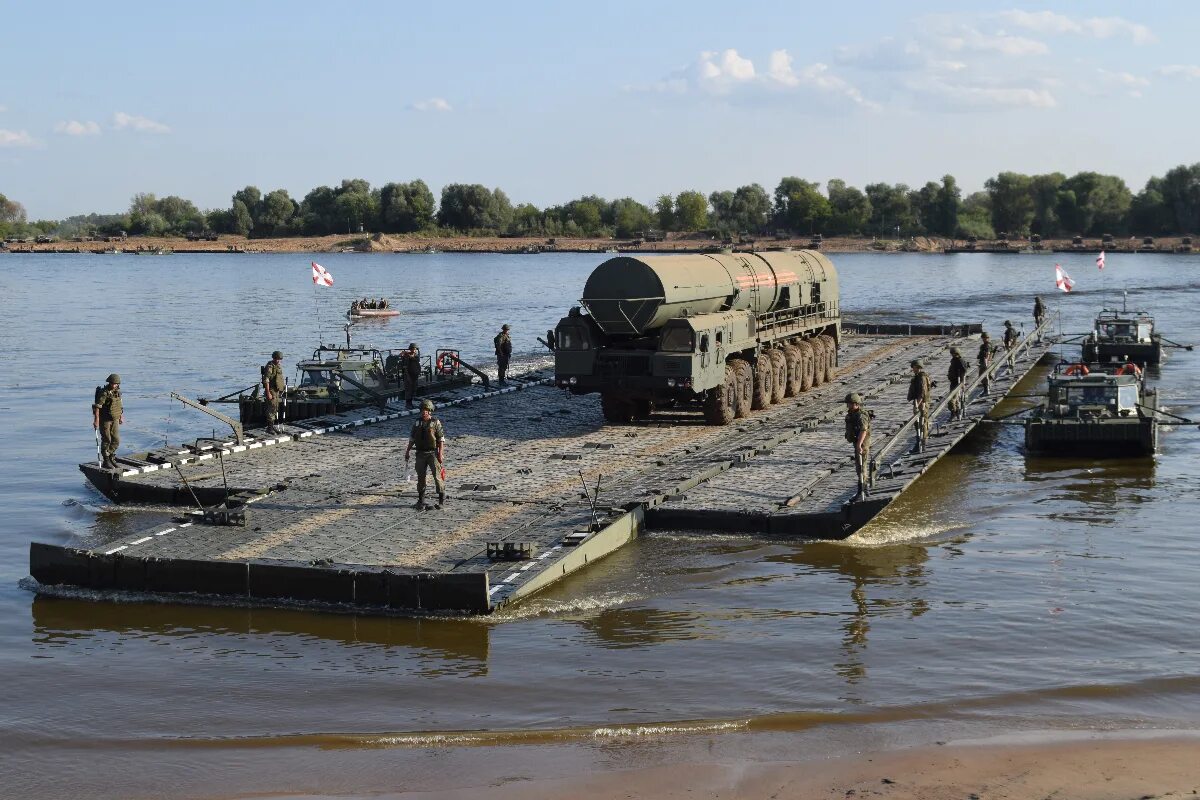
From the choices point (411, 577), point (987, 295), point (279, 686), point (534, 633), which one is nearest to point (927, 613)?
point (534, 633)

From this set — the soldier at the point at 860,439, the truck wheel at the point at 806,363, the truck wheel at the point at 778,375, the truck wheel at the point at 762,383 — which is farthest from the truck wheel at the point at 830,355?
the soldier at the point at 860,439

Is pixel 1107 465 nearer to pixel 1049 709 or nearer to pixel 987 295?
pixel 1049 709

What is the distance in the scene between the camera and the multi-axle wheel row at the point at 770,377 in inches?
1138

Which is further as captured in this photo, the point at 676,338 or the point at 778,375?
the point at 778,375

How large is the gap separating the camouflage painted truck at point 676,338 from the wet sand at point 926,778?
1428 centimetres

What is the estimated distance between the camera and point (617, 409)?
28922mm

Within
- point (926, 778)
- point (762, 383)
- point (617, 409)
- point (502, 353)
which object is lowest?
point (926, 778)

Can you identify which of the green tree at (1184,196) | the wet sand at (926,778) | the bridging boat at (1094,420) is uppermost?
the green tree at (1184,196)

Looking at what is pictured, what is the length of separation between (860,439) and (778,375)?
11.9 m

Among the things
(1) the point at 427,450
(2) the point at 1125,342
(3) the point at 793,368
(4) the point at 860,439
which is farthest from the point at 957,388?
(2) the point at 1125,342

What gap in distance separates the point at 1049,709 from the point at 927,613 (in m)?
3.43

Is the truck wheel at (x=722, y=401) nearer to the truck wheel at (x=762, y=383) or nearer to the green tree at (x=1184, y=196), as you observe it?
the truck wheel at (x=762, y=383)

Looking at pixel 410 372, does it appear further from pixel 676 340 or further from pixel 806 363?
pixel 806 363

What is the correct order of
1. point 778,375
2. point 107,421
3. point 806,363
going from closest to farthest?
point 107,421 → point 778,375 → point 806,363
